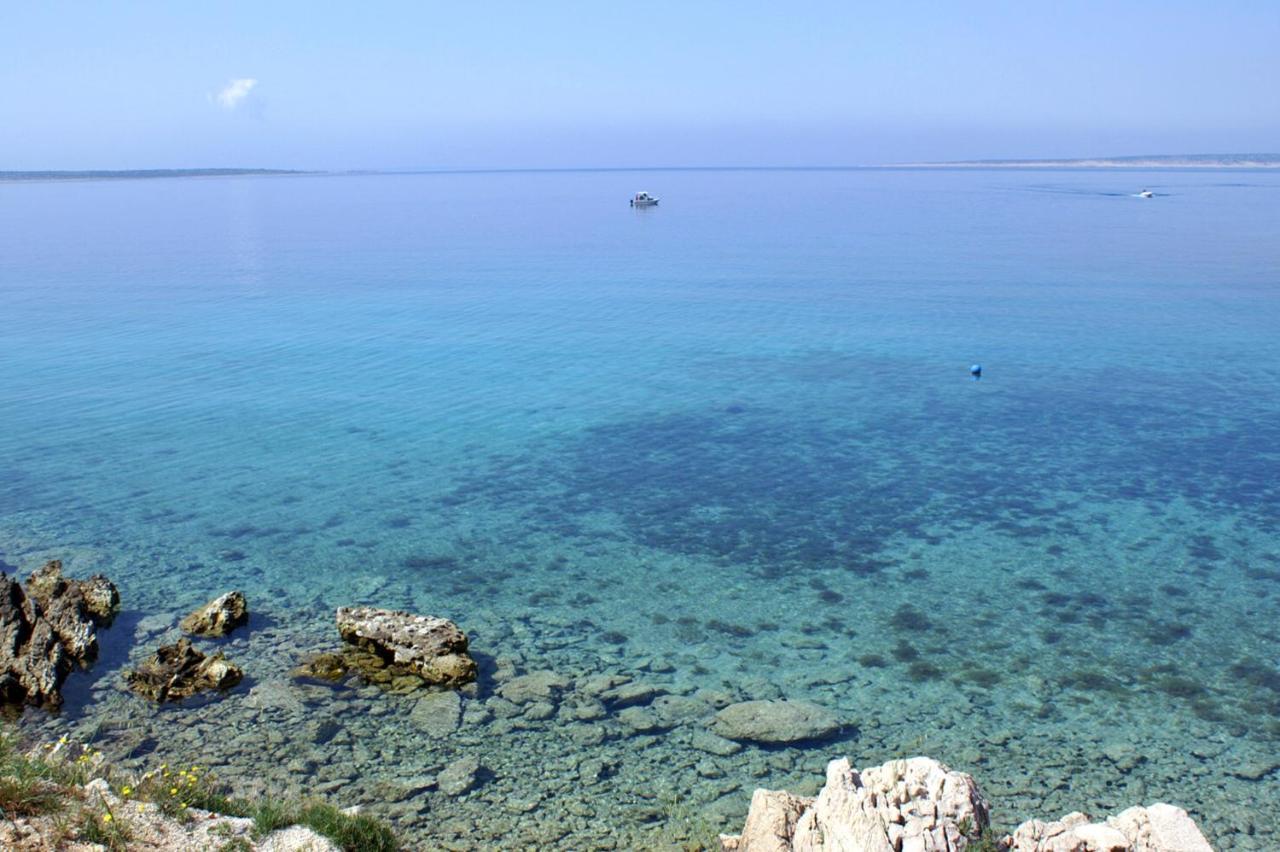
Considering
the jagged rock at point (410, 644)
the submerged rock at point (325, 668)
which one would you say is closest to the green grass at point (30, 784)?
the submerged rock at point (325, 668)

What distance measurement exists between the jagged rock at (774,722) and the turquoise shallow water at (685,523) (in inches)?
15.0

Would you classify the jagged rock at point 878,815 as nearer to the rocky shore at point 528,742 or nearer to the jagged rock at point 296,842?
the rocky shore at point 528,742

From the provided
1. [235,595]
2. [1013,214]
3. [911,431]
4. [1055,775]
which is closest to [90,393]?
[235,595]

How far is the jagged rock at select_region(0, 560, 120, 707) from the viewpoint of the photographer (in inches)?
633

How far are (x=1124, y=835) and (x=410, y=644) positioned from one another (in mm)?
10869

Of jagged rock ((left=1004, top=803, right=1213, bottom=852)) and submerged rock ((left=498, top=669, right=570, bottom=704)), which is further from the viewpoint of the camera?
submerged rock ((left=498, top=669, right=570, bottom=704))

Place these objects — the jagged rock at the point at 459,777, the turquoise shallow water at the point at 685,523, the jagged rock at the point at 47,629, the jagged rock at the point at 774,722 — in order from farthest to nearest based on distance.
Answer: the jagged rock at the point at 47,629, the jagged rock at the point at 774,722, the turquoise shallow water at the point at 685,523, the jagged rock at the point at 459,777

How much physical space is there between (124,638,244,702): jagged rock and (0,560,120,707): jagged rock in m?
1.12

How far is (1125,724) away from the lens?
1570cm

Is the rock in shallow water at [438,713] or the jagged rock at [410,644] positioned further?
the jagged rock at [410,644]

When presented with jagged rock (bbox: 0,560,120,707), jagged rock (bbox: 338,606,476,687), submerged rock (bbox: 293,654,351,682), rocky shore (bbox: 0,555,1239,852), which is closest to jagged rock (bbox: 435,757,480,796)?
rocky shore (bbox: 0,555,1239,852)

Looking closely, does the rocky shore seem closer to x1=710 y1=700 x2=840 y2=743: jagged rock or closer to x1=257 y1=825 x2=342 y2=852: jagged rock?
x1=710 y1=700 x2=840 y2=743: jagged rock

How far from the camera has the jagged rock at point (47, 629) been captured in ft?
52.7

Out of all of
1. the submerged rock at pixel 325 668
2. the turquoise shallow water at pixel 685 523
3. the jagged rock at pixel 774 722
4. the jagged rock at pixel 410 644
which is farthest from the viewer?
the submerged rock at pixel 325 668
